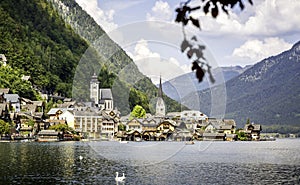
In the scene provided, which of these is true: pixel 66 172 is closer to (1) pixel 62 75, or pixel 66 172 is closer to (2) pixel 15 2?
(1) pixel 62 75

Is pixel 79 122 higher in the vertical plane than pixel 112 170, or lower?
higher

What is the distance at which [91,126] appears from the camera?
366 feet

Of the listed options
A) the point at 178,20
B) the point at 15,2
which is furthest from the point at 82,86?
the point at 178,20

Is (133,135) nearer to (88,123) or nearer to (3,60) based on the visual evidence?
(88,123)

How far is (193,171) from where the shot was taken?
3403 cm

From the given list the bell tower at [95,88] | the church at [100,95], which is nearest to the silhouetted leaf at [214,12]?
the church at [100,95]

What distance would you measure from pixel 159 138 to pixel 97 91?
4767 cm

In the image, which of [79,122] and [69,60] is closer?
[79,122]

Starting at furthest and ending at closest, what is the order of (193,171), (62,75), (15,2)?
(15,2) < (62,75) < (193,171)

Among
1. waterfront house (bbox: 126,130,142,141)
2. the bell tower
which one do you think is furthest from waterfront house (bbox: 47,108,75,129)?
the bell tower

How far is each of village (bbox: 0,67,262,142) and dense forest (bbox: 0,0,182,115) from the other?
5.45 meters

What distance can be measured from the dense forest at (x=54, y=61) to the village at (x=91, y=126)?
545 centimetres

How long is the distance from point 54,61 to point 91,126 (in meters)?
40.3

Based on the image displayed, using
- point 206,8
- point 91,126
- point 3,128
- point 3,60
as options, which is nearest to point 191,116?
point 91,126
